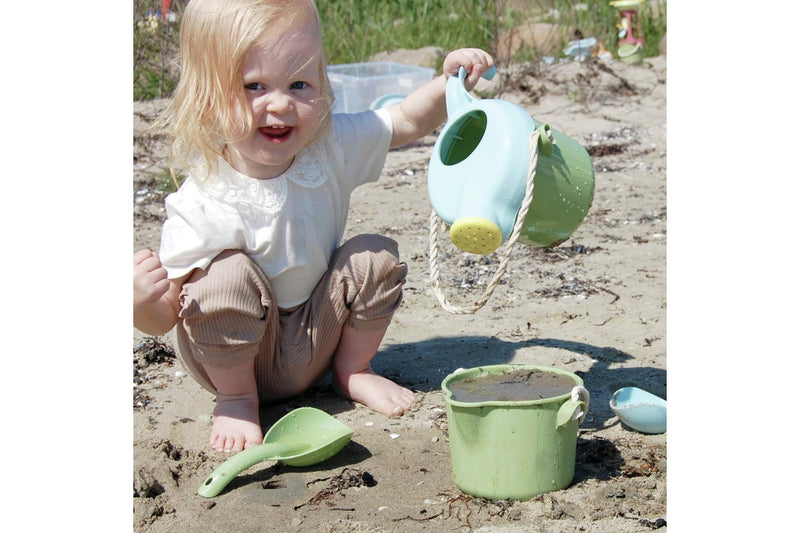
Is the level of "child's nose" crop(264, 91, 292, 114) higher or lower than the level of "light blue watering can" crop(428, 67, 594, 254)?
higher

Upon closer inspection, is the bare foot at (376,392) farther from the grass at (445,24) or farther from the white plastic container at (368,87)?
the grass at (445,24)

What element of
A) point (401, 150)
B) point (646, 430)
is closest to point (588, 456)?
point (646, 430)

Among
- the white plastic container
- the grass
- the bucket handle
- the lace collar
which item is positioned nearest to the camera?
the bucket handle

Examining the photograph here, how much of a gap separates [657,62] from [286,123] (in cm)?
470

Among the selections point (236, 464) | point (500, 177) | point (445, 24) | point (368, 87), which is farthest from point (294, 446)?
point (445, 24)

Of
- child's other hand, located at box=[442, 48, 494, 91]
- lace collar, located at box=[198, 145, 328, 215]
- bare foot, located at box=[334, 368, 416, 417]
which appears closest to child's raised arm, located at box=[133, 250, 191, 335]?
lace collar, located at box=[198, 145, 328, 215]

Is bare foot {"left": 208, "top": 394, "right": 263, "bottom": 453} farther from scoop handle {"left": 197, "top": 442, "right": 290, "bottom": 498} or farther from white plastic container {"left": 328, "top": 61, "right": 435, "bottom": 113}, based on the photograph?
white plastic container {"left": 328, "top": 61, "right": 435, "bottom": 113}

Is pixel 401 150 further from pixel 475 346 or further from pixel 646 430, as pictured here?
pixel 646 430

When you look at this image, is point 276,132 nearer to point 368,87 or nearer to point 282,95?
point 282,95

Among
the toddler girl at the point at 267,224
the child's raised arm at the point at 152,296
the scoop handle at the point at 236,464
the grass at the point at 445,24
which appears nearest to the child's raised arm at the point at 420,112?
the toddler girl at the point at 267,224

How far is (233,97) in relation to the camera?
1826 mm

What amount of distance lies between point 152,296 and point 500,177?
70 centimetres

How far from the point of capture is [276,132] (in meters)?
1.89

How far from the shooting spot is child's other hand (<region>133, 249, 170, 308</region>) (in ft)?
5.73
